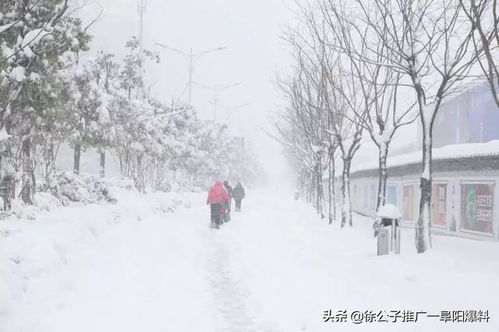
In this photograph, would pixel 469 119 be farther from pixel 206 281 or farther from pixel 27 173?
pixel 206 281

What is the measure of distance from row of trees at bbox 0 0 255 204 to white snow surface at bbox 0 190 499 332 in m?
2.27

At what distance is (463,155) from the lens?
15492mm

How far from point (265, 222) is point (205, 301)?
46.4 ft

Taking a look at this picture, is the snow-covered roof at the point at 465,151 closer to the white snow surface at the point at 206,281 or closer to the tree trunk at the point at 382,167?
the tree trunk at the point at 382,167

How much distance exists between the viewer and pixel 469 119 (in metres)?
30.5

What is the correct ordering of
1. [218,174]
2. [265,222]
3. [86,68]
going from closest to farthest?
[86,68], [265,222], [218,174]

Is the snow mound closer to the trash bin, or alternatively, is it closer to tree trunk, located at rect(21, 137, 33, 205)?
tree trunk, located at rect(21, 137, 33, 205)

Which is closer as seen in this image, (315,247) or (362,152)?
(315,247)

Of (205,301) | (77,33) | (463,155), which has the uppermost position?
(77,33)

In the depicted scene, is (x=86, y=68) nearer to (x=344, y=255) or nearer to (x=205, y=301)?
(x=344, y=255)

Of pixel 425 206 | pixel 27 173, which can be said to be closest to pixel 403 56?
pixel 425 206

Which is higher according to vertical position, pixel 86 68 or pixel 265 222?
pixel 86 68

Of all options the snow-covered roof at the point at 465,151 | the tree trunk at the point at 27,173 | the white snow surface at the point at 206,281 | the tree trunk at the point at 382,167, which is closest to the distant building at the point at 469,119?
the snow-covered roof at the point at 465,151

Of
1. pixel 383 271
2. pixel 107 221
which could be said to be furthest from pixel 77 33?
pixel 383 271
